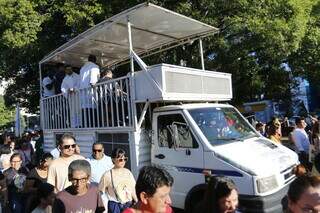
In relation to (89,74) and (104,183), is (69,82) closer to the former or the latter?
(89,74)

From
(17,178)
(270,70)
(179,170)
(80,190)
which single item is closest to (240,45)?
(270,70)

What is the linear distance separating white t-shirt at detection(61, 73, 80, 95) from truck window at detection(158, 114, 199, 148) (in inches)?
133

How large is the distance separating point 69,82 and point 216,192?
27.6 feet

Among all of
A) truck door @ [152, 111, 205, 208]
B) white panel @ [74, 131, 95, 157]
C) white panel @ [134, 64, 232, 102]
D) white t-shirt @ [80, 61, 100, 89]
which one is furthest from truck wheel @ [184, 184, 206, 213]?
white t-shirt @ [80, 61, 100, 89]

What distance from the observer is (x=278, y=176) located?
7.05 m

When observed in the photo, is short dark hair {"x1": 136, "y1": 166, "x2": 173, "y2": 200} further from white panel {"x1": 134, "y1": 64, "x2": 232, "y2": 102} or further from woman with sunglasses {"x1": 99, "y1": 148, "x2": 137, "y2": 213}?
white panel {"x1": 134, "y1": 64, "x2": 232, "y2": 102}

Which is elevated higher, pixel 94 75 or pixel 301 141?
pixel 94 75

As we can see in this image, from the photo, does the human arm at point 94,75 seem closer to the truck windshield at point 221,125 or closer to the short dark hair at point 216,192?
the truck windshield at point 221,125

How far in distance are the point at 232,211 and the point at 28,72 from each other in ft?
61.1

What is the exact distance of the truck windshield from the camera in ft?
25.5

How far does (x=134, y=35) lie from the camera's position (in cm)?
1080

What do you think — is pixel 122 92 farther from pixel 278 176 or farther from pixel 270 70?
pixel 270 70

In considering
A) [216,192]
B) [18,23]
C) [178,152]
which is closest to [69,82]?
[178,152]

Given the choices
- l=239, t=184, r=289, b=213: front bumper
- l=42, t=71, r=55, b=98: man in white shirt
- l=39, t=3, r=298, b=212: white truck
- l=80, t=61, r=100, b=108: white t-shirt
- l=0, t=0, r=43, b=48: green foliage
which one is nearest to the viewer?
l=239, t=184, r=289, b=213: front bumper
